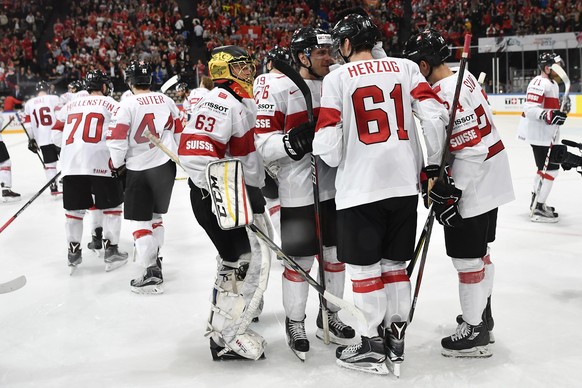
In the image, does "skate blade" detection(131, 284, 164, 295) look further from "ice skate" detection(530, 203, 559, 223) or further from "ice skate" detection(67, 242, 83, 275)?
"ice skate" detection(530, 203, 559, 223)

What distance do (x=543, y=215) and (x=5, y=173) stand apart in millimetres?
5930

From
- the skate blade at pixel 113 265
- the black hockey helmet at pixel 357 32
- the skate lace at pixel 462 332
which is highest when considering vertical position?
the black hockey helmet at pixel 357 32

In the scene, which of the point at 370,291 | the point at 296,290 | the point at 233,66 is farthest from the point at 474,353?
the point at 233,66

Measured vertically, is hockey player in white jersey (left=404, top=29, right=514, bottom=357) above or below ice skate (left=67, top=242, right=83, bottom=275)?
above

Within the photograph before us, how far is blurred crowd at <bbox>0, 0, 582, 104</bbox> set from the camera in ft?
52.5

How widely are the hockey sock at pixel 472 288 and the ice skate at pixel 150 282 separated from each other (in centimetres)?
194

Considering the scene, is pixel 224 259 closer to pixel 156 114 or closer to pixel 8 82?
pixel 156 114

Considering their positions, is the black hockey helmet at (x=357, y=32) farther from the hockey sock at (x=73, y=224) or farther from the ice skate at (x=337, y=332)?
the hockey sock at (x=73, y=224)

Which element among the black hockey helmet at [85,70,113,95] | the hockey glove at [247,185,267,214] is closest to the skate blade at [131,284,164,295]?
the hockey glove at [247,185,267,214]

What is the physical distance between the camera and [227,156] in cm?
282

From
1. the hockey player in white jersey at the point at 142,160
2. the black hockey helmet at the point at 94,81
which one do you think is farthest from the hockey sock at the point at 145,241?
the black hockey helmet at the point at 94,81

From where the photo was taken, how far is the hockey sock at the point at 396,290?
101 inches

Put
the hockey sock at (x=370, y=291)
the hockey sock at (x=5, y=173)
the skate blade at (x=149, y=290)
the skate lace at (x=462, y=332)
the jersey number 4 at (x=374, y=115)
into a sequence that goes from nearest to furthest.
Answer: the jersey number 4 at (x=374, y=115) < the hockey sock at (x=370, y=291) < the skate lace at (x=462, y=332) < the skate blade at (x=149, y=290) < the hockey sock at (x=5, y=173)

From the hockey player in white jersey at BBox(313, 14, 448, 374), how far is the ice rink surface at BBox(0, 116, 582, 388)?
290 mm
